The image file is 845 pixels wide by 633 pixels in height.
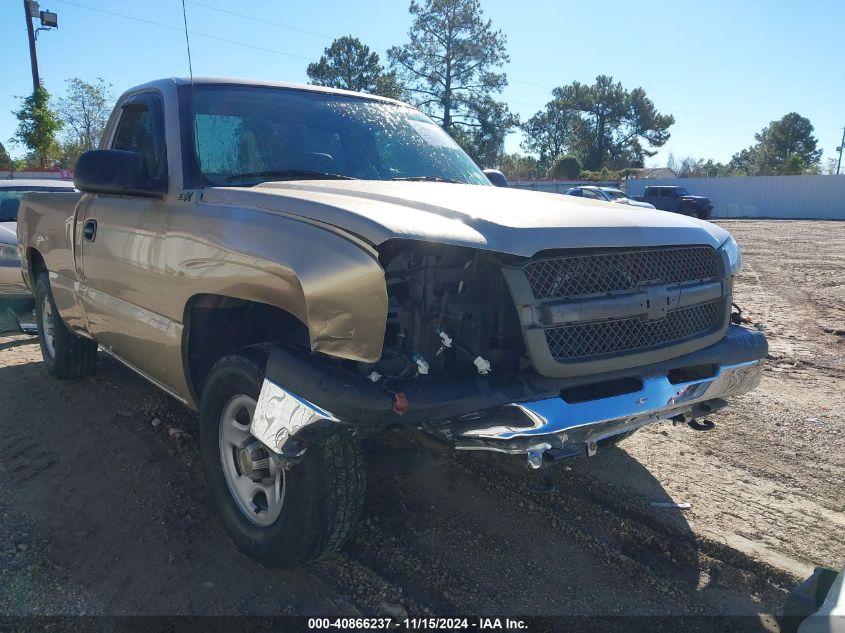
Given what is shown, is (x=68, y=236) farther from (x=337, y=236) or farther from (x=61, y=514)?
(x=337, y=236)

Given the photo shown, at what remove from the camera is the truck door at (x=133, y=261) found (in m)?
3.31

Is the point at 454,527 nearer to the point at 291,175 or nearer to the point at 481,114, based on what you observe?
the point at 291,175

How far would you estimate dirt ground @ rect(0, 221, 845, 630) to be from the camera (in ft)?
8.81

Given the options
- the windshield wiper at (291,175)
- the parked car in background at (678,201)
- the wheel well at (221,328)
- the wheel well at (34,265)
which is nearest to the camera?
the wheel well at (221,328)

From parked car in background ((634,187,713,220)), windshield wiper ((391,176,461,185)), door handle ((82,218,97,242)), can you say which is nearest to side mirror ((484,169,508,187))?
windshield wiper ((391,176,461,185))

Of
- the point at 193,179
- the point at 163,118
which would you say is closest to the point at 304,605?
the point at 193,179

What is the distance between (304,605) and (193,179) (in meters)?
2.01

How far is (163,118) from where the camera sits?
11.6 ft

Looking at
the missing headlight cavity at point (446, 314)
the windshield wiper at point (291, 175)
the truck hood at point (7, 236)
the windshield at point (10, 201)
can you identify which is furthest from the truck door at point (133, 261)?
the windshield at point (10, 201)

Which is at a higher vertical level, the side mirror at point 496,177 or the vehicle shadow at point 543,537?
the side mirror at point 496,177

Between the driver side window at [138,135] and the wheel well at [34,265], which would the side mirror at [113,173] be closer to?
the driver side window at [138,135]

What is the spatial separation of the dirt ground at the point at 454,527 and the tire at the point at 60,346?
1.66 feet

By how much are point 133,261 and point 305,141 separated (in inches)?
43.7

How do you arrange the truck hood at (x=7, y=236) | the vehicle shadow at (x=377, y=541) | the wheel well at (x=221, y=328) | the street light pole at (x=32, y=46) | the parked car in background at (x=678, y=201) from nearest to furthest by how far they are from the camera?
the vehicle shadow at (x=377, y=541) → the wheel well at (x=221, y=328) → the truck hood at (x=7, y=236) → the street light pole at (x=32, y=46) → the parked car in background at (x=678, y=201)
